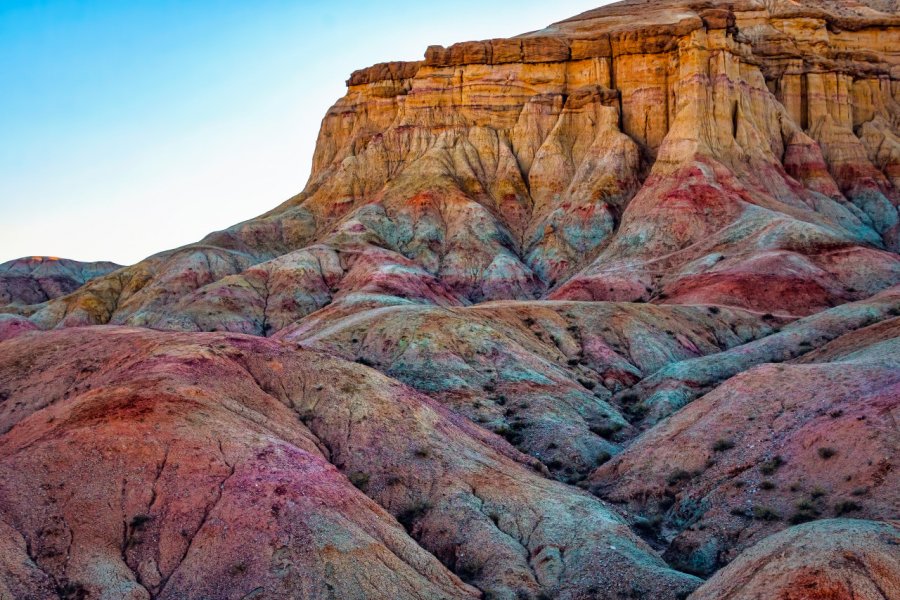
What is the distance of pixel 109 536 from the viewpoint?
2727cm

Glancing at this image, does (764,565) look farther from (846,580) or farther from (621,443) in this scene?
(621,443)

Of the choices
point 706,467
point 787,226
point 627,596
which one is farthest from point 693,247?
point 627,596

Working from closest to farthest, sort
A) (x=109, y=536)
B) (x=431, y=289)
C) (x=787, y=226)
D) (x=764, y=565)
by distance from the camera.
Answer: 1. (x=764, y=565)
2. (x=109, y=536)
3. (x=787, y=226)
4. (x=431, y=289)

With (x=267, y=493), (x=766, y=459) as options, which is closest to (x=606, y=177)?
(x=766, y=459)

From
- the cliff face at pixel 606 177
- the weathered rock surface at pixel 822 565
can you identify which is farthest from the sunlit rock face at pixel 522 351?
the cliff face at pixel 606 177

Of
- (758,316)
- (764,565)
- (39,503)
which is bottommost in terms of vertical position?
(758,316)

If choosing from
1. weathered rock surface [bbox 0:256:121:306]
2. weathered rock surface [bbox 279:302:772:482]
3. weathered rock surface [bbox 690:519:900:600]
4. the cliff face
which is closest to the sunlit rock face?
weathered rock surface [bbox 690:519:900:600]

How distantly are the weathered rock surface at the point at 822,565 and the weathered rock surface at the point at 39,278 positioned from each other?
119225 millimetres

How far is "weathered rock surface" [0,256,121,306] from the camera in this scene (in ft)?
406

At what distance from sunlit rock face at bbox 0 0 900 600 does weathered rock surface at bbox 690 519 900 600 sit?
104mm

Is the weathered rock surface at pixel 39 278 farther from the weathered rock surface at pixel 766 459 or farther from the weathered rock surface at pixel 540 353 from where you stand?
the weathered rock surface at pixel 766 459

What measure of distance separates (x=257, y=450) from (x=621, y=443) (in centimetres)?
2276

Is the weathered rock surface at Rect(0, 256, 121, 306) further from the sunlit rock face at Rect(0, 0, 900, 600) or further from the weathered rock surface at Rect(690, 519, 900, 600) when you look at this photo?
the weathered rock surface at Rect(690, 519, 900, 600)

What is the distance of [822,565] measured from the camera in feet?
70.5
